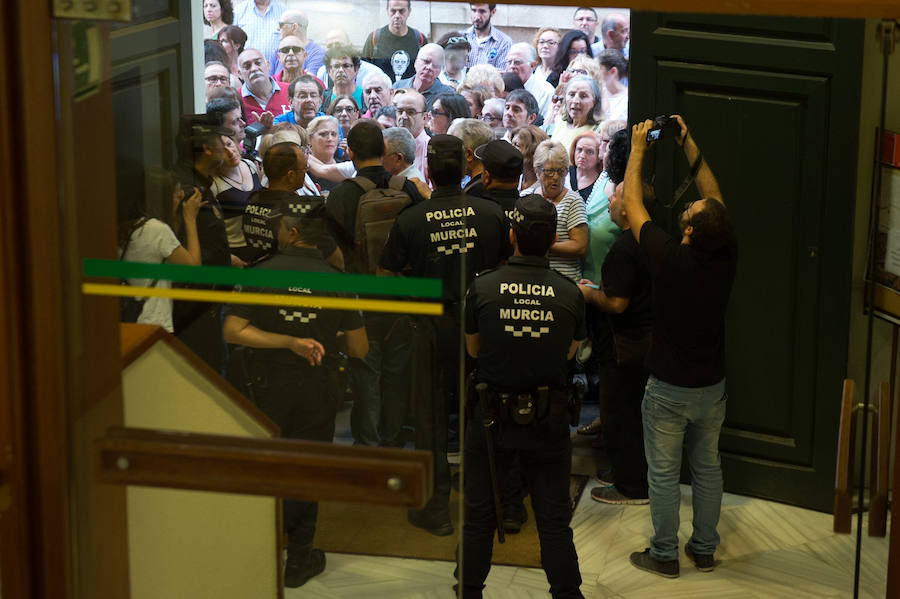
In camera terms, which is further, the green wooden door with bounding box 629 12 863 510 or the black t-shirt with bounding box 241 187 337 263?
the green wooden door with bounding box 629 12 863 510

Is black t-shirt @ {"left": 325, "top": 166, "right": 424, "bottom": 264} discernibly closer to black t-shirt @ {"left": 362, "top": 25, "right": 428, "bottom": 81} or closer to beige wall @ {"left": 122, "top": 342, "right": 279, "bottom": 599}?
black t-shirt @ {"left": 362, "top": 25, "right": 428, "bottom": 81}

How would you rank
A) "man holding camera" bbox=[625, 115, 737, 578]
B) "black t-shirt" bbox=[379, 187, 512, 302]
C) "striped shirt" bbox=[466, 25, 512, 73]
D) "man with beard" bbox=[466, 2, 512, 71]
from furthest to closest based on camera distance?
"striped shirt" bbox=[466, 25, 512, 73]
"man with beard" bbox=[466, 2, 512, 71]
"man holding camera" bbox=[625, 115, 737, 578]
"black t-shirt" bbox=[379, 187, 512, 302]

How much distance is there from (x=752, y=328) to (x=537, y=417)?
1.50 meters

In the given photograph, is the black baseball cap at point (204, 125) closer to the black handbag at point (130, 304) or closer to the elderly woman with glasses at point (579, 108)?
the black handbag at point (130, 304)

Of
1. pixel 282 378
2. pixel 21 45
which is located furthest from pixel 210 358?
pixel 21 45

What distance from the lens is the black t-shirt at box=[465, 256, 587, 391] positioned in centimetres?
352

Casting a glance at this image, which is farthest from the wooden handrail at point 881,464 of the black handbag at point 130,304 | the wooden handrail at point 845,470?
the black handbag at point 130,304

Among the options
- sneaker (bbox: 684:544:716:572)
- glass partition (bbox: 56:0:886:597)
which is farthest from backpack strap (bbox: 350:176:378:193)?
sneaker (bbox: 684:544:716:572)

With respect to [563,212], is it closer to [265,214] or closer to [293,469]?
[265,214]

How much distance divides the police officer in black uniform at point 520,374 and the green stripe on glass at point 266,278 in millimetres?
1610

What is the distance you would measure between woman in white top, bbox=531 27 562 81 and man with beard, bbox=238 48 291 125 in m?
3.76

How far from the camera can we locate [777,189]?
4.56 metres

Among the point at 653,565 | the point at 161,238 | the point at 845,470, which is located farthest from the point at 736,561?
the point at 161,238

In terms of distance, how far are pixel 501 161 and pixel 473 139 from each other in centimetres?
167
